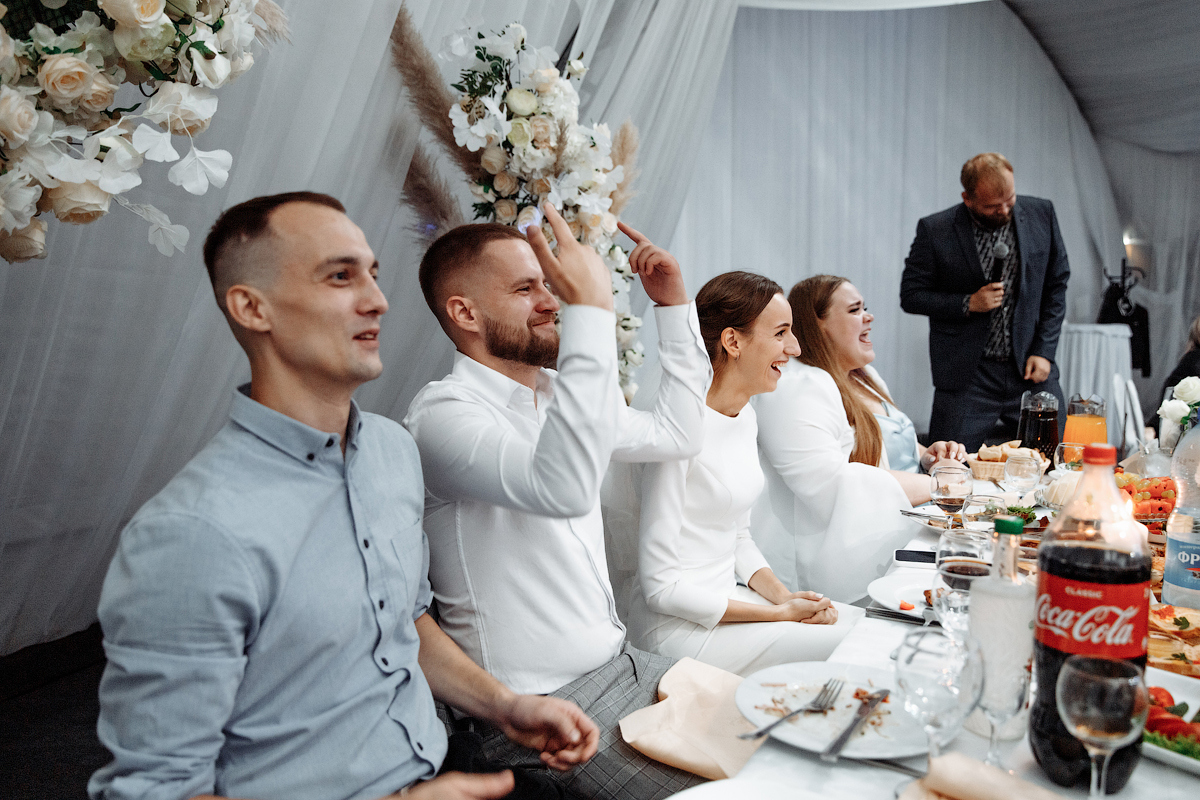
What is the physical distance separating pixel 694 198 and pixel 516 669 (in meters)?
4.21

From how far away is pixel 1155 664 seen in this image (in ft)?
3.36

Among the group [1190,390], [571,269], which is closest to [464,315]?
[571,269]

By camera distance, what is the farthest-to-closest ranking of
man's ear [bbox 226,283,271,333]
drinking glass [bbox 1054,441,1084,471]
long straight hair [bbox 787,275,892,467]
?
1. long straight hair [bbox 787,275,892,467]
2. drinking glass [bbox 1054,441,1084,471]
3. man's ear [bbox 226,283,271,333]

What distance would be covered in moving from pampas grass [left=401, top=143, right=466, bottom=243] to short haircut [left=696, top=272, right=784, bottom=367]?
0.64 m

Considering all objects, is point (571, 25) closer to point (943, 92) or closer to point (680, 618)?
point (680, 618)

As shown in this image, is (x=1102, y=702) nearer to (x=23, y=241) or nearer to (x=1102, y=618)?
(x=1102, y=618)

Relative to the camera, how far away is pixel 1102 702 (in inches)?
26.1

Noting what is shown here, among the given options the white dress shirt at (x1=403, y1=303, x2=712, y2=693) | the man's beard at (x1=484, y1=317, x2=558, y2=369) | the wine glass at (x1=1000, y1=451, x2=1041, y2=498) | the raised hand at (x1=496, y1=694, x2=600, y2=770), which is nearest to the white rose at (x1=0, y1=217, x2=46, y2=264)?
the white dress shirt at (x1=403, y1=303, x2=712, y2=693)

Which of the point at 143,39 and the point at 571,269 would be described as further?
the point at 571,269

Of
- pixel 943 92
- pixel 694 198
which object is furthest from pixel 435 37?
pixel 943 92

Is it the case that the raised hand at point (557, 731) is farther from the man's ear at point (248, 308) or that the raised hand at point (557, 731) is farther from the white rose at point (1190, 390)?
the white rose at point (1190, 390)

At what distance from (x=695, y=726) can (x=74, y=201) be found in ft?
3.26

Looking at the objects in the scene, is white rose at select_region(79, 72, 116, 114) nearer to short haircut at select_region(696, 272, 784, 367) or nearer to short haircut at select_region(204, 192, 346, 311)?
short haircut at select_region(204, 192, 346, 311)

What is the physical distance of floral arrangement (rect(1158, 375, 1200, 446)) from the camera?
76.9 inches
